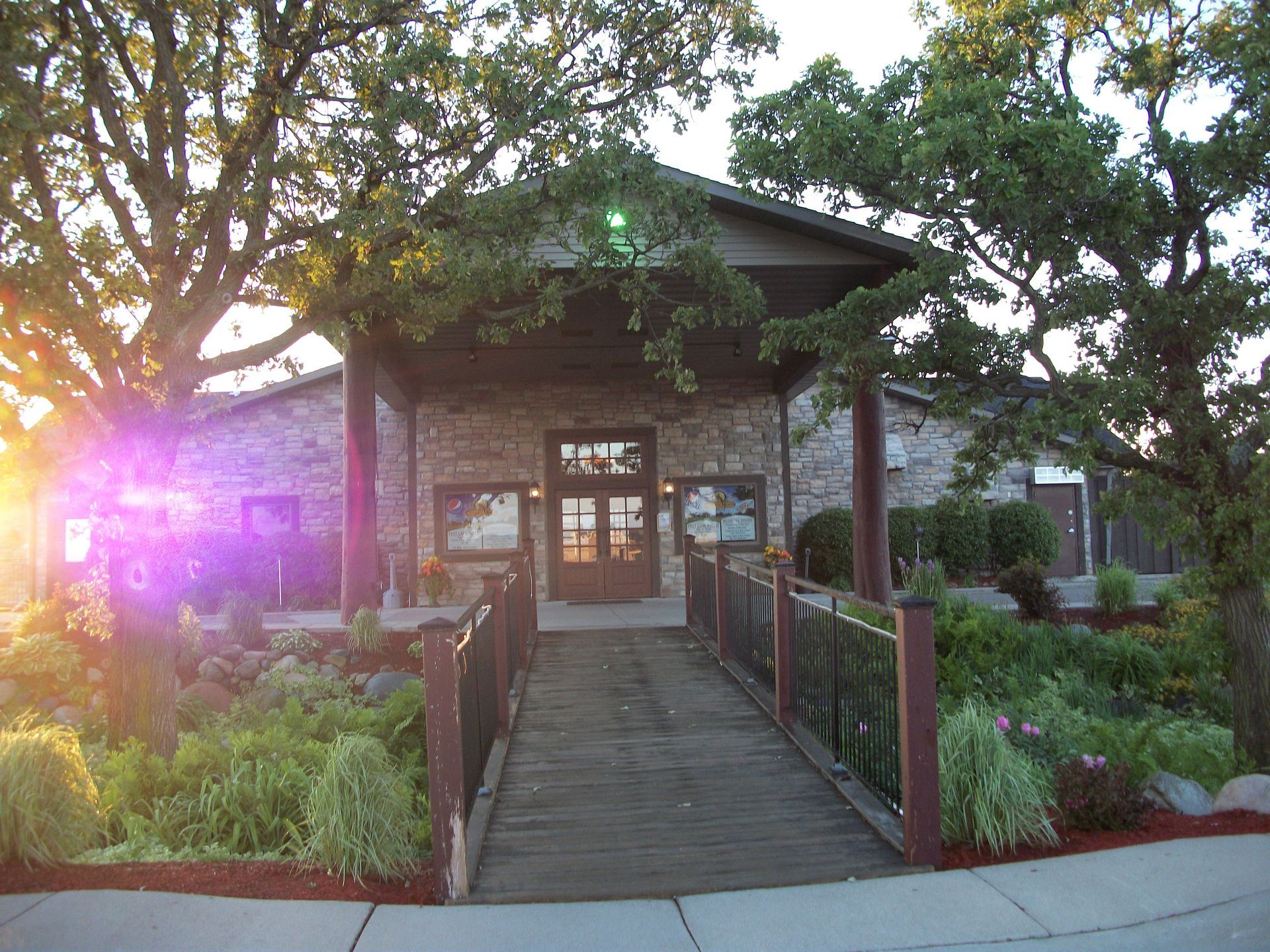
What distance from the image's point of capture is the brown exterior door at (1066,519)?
16.9 m

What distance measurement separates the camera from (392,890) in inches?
155

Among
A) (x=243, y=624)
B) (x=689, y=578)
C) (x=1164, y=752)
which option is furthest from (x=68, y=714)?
(x=1164, y=752)

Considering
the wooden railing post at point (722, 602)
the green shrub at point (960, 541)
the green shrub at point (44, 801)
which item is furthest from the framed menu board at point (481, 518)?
the green shrub at point (44, 801)

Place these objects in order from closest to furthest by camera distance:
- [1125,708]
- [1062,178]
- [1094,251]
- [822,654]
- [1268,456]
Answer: [1268,456], [822,654], [1062,178], [1094,251], [1125,708]

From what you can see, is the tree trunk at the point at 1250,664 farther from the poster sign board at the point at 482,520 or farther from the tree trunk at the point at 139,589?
the poster sign board at the point at 482,520

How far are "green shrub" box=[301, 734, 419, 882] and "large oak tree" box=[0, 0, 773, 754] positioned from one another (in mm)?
2470

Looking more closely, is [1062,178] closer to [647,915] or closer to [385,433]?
[647,915]

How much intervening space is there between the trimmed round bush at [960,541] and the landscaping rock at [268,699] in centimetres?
1126

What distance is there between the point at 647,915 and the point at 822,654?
225 centimetres

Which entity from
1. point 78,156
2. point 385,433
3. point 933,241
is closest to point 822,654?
point 933,241

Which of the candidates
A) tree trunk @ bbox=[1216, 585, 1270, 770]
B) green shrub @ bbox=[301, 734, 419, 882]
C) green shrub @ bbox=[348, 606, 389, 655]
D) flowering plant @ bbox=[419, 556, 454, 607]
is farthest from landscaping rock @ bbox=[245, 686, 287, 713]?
tree trunk @ bbox=[1216, 585, 1270, 770]

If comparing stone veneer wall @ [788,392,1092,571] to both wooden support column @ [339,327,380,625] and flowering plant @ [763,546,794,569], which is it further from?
wooden support column @ [339,327,380,625]

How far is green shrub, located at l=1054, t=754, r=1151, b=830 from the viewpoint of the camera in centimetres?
440

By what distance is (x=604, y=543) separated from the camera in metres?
15.0
